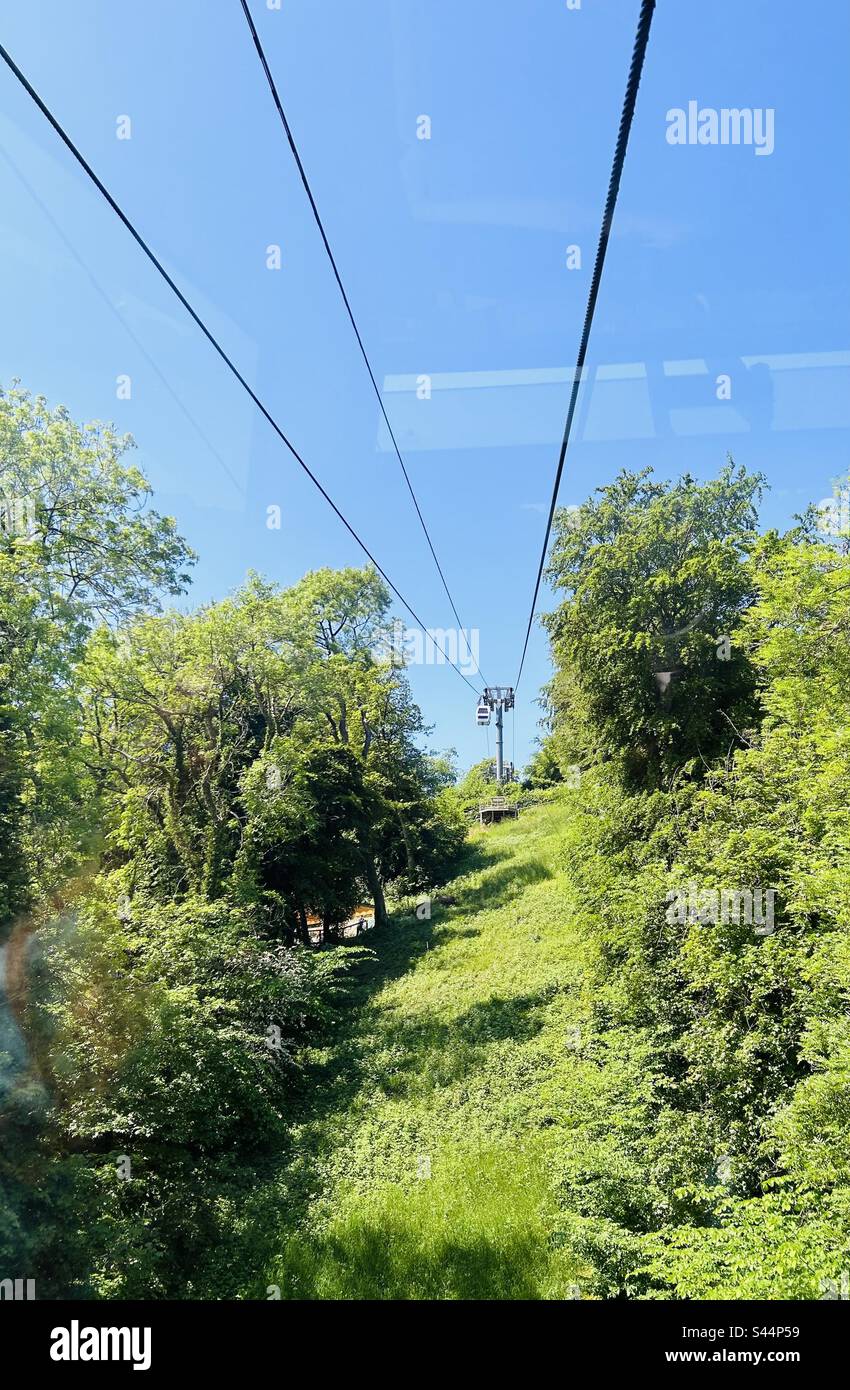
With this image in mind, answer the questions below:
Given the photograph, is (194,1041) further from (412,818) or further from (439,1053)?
(412,818)

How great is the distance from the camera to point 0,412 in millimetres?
11164

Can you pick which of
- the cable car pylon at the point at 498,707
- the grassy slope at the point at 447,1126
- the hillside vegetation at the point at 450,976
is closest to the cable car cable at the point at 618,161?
the hillside vegetation at the point at 450,976

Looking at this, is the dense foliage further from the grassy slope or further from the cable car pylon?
the cable car pylon

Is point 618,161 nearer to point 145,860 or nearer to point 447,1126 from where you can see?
point 447,1126

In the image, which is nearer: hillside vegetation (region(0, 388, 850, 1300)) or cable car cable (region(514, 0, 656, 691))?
cable car cable (region(514, 0, 656, 691))

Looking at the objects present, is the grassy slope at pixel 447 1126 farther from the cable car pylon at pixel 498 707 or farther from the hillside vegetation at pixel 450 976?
the cable car pylon at pixel 498 707

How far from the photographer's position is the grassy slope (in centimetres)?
576

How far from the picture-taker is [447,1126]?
330 inches

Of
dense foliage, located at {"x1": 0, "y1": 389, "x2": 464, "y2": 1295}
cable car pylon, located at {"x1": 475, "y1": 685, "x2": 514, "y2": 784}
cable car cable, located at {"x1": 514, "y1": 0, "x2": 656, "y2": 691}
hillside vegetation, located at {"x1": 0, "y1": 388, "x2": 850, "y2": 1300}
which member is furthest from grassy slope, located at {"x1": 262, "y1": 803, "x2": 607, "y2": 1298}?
cable car pylon, located at {"x1": 475, "y1": 685, "x2": 514, "y2": 784}

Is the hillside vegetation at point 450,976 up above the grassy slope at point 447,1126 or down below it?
above

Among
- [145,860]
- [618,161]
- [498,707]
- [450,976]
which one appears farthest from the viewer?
[498,707]

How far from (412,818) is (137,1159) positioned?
18.2m

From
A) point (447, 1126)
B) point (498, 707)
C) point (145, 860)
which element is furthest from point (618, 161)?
point (498, 707)

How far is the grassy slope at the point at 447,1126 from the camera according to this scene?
576 centimetres
